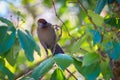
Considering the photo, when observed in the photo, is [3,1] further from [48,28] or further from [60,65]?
[60,65]

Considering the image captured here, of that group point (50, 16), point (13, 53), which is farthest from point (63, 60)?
point (50, 16)

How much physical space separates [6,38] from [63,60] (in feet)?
0.79

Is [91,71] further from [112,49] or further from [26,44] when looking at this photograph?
[26,44]

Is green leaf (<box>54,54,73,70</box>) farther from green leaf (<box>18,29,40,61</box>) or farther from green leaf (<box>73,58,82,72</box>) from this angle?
green leaf (<box>18,29,40,61</box>)

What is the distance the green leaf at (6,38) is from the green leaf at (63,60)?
0.64 feet

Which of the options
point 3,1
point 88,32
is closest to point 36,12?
point 3,1

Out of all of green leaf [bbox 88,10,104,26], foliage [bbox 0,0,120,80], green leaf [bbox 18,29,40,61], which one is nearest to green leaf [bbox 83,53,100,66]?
foliage [bbox 0,0,120,80]

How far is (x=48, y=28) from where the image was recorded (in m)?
1.34

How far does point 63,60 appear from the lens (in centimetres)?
117

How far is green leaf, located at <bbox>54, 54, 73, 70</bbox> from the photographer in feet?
3.80

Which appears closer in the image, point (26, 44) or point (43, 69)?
point (43, 69)

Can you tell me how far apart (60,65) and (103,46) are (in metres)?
0.13

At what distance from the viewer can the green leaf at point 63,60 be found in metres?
1.16

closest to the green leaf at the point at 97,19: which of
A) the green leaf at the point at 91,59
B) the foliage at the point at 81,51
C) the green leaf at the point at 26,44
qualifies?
the foliage at the point at 81,51
